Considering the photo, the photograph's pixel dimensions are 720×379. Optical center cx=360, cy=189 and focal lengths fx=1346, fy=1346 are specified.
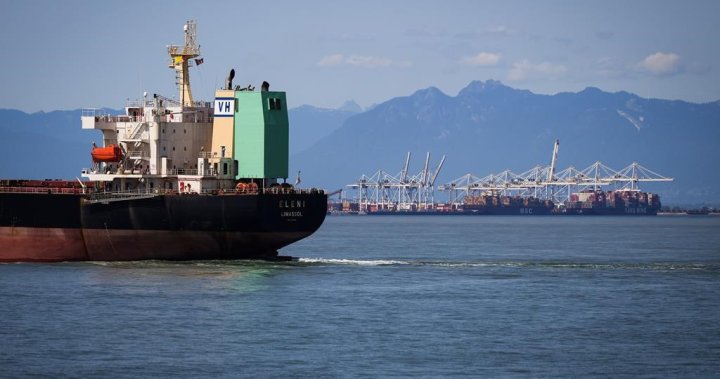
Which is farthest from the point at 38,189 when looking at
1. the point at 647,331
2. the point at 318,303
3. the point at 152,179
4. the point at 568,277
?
the point at 647,331

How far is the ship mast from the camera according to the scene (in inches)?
2510

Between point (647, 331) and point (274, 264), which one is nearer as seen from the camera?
point (647, 331)

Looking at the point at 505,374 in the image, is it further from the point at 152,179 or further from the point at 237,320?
the point at 152,179

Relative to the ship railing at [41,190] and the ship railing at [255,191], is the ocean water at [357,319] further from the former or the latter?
the ship railing at [41,190]

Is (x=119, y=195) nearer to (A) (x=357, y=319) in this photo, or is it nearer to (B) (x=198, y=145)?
(B) (x=198, y=145)

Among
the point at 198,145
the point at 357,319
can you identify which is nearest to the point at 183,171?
the point at 198,145

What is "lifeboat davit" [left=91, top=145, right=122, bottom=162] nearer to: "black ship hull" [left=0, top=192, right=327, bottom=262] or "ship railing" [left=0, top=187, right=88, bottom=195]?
"ship railing" [left=0, top=187, right=88, bottom=195]

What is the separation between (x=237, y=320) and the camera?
4178 cm

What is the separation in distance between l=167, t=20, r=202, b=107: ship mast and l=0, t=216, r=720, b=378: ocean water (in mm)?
9444

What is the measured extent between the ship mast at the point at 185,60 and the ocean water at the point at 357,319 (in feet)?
31.0

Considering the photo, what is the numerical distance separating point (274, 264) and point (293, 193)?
3.31 meters

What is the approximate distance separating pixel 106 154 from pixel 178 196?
5.28 meters

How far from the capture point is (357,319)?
140 feet

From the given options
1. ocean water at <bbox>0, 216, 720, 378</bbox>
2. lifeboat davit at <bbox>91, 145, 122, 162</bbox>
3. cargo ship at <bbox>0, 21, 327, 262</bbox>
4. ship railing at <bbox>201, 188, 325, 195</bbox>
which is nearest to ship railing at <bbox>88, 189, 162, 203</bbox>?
cargo ship at <bbox>0, 21, 327, 262</bbox>
